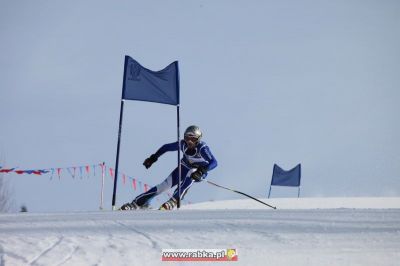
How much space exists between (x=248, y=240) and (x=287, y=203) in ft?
36.2

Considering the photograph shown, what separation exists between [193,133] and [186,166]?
686mm

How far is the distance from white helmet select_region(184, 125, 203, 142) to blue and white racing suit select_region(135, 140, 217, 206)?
7.0 inches

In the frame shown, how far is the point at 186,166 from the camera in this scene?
7473mm

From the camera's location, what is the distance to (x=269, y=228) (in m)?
2.63

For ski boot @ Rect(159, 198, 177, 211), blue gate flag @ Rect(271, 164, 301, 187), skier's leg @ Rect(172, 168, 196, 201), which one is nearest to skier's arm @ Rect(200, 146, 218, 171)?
skier's leg @ Rect(172, 168, 196, 201)

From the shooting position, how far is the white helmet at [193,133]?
709 cm

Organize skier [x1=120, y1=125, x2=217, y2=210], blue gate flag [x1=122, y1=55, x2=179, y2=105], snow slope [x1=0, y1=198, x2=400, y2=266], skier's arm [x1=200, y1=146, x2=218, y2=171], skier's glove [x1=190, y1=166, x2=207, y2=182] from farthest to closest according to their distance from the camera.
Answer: blue gate flag [x1=122, y1=55, x2=179, y2=105], skier's arm [x1=200, y1=146, x2=218, y2=171], skier [x1=120, y1=125, x2=217, y2=210], skier's glove [x1=190, y1=166, x2=207, y2=182], snow slope [x1=0, y1=198, x2=400, y2=266]

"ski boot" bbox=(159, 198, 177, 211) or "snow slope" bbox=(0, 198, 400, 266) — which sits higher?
"snow slope" bbox=(0, 198, 400, 266)

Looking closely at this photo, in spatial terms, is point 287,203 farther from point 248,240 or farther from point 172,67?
point 248,240

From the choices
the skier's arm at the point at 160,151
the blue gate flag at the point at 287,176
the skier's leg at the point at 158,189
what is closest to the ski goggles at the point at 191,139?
the skier's arm at the point at 160,151

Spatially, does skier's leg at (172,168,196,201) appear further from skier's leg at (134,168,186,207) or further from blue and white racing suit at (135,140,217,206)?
skier's leg at (134,168,186,207)

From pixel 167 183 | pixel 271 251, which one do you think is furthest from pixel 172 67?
pixel 271 251

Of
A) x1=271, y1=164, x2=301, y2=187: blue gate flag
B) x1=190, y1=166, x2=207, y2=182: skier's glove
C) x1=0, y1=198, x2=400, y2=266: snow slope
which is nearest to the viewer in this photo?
x1=0, y1=198, x2=400, y2=266: snow slope

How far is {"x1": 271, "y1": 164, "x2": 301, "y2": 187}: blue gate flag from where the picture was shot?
18.4m
